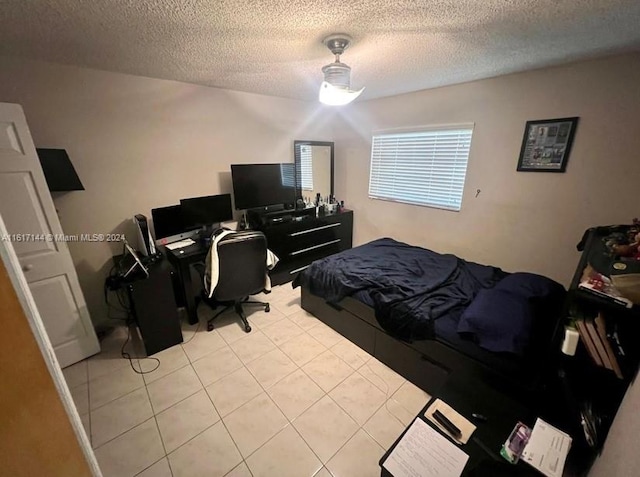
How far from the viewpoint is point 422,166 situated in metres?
3.09

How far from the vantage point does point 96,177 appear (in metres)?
2.27

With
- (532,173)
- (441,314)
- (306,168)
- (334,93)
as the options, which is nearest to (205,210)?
(306,168)

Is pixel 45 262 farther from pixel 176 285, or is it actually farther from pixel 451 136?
pixel 451 136

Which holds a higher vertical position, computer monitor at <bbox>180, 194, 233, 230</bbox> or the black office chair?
computer monitor at <bbox>180, 194, 233, 230</bbox>

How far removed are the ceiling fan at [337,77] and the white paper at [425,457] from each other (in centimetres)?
197

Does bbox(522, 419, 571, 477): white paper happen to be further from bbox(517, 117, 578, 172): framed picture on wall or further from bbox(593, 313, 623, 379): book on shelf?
bbox(517, 117, 578, 172): framed picture on wall

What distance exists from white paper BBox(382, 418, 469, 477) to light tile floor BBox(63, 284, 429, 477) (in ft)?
1.48

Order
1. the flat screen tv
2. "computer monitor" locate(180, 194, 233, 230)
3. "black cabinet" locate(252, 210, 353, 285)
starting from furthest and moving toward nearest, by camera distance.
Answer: "black cabinet" locate(252, 210, 353, 285) → the flat screen tv → "computer monitor" locate(180, 194, 233, 230)

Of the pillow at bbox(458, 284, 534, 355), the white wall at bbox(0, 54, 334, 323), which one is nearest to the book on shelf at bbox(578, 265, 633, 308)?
the pillow at bbox(458, 284, 534, 355)

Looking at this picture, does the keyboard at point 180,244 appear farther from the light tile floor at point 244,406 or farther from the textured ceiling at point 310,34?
the textured ceiling at point 310,34

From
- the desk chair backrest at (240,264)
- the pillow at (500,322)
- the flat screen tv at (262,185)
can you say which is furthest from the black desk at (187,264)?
the pillow at (500,322)

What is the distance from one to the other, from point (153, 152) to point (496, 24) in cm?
286

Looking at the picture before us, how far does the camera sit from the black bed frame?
4.59ft

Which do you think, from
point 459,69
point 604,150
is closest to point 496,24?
point 459,69
